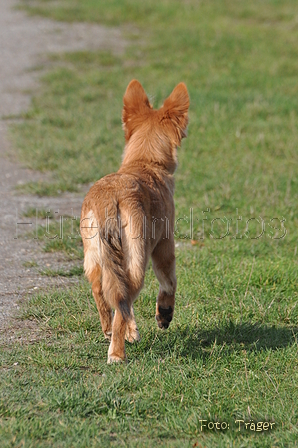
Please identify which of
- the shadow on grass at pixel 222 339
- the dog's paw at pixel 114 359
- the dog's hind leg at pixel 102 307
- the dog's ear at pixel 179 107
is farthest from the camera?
the dog's ear at pixel 179 107

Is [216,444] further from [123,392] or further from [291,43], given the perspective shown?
[291,43]

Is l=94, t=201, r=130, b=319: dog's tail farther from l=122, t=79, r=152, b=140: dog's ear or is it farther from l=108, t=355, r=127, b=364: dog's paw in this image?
l=122, t=79, r=152, b=140: dog's ear

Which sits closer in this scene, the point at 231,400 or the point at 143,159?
the point at 231,400

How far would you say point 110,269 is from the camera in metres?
3.78

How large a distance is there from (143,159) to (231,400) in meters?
2.08

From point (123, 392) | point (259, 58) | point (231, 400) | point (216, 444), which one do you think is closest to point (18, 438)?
point (123, 392)

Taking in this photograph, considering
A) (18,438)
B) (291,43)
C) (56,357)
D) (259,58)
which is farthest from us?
(291,43)

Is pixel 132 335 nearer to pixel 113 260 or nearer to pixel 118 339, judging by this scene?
pixel 118 339

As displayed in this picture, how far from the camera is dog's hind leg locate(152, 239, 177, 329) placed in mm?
4621

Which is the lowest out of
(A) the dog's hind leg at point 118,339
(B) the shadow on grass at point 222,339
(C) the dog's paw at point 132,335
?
(B) the shadow on grass at point 222,339

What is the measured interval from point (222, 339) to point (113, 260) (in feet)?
4.26

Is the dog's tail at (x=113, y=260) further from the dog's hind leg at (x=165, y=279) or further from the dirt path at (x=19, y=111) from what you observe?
the dirt path at (x=19, y=111)

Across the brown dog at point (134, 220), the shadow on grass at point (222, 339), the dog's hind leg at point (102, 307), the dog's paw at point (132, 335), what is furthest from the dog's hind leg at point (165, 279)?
the dog's hind leg at point (102, 307)

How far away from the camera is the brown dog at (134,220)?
3.84 m
